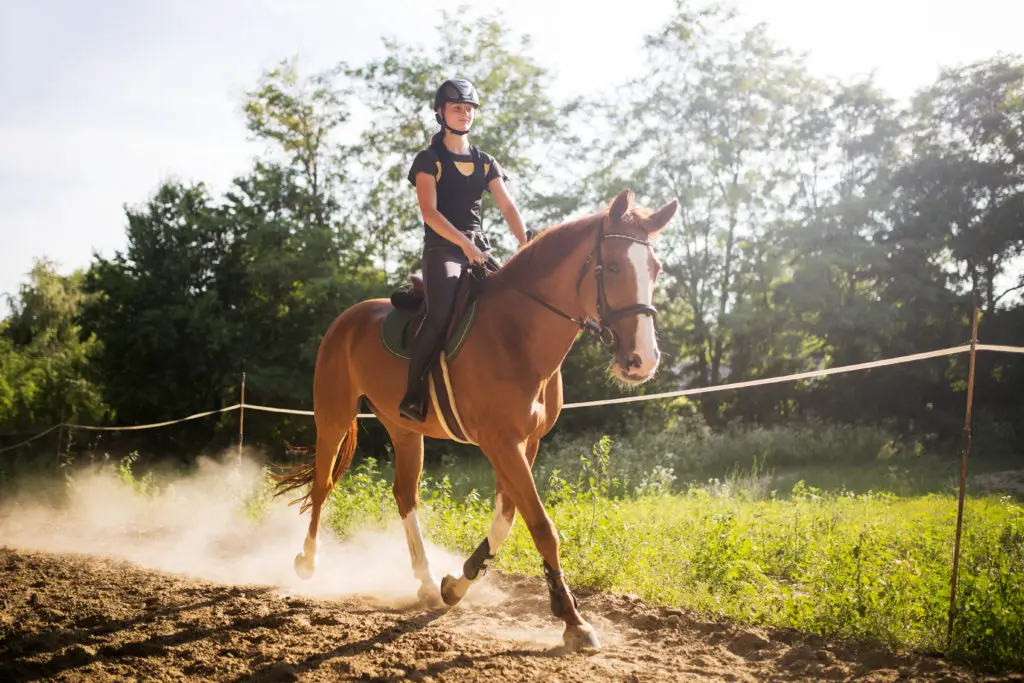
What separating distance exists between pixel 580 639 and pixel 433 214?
2.91m

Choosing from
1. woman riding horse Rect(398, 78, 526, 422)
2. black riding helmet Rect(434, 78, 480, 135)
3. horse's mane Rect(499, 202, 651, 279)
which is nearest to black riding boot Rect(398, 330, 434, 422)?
woman riding horse Rect(398, 78, 526, 422)

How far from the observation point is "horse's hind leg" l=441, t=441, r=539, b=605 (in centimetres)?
544

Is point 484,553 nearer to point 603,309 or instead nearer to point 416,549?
point 416,549

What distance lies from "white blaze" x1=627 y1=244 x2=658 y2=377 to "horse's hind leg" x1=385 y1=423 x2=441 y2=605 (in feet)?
9.66

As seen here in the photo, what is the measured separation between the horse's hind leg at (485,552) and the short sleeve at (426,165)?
2.07 m

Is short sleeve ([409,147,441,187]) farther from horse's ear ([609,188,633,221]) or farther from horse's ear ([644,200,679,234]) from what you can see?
horse's ear ([644,200,679,234])

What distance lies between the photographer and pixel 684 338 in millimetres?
24062

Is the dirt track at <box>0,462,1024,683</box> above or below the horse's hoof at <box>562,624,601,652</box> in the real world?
below

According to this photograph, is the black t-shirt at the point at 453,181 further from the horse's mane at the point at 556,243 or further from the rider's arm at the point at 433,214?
the horse's mane at the point at 556,243

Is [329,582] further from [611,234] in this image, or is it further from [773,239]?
[773,239]

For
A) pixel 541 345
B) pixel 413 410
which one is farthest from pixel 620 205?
pixel 413 410

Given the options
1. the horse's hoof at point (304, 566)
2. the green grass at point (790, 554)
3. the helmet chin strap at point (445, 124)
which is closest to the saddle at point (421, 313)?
the helmet chin strap at point (445, 124)

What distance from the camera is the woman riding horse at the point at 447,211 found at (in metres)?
5.37

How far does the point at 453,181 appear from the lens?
567cm
